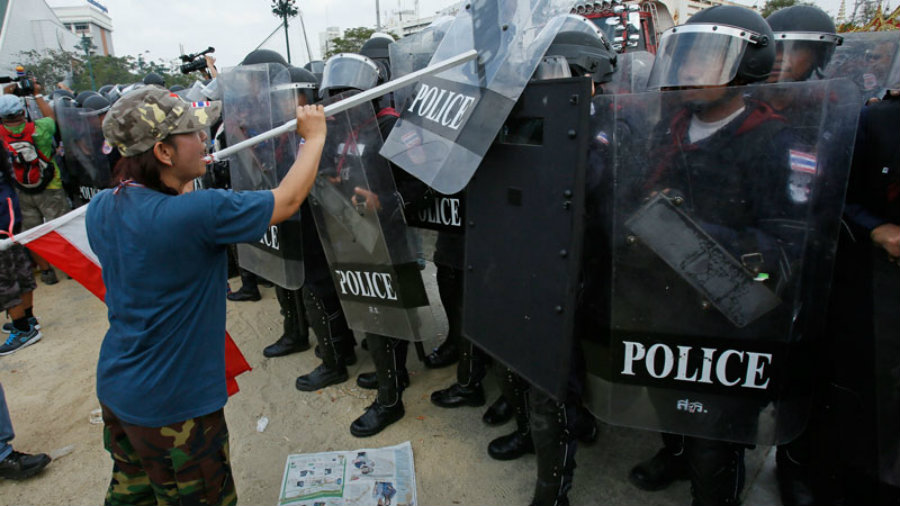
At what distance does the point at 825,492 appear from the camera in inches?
82.4

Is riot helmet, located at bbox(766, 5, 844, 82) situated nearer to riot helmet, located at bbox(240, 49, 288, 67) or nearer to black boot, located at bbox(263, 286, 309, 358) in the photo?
riot helmet, located at bbox(240, 49, 288, 67)

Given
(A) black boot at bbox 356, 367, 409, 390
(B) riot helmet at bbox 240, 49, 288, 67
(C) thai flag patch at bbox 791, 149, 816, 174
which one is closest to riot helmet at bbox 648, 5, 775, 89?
(C) thai flag patch at bbox 791, 149, 816, 174

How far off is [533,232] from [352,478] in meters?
1.67

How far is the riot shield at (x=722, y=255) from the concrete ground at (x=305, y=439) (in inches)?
41.6

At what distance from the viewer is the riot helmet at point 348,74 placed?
2895 mm

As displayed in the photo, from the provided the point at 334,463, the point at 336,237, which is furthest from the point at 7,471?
the point at 336,237

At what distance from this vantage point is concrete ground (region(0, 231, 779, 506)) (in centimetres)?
248

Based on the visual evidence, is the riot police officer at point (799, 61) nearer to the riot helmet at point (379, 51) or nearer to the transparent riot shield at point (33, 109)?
the riot helmet at point (379, 51)

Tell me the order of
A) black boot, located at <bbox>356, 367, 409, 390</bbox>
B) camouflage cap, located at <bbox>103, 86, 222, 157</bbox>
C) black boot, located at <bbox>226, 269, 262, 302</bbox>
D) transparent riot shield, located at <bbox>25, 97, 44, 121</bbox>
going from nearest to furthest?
camouflage cap, located at <bbox>103, 86, 222, 157</bbox>, black boot, located at <bbox>356, 367, 409, 390</bbox>, black boot, located at <bbox>226, 269, 262, 302</bbox>, transparent riot shield, located at <bbox>25, 97, 44, 121</bbox>

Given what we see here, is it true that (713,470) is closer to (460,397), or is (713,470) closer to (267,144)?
(460,397)

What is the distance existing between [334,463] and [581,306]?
5.48 feet

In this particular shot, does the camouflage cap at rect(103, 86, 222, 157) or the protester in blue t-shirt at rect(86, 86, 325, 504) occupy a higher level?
the camouflage cap at rect(103, 86, 222, 157)

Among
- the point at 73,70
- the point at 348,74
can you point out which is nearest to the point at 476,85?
the point at 348,74

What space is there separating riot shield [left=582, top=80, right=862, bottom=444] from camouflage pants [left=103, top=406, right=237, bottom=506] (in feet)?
4.70
